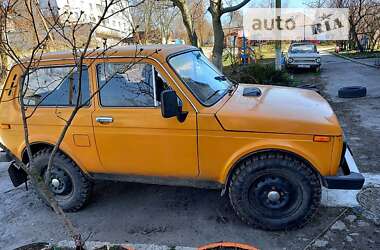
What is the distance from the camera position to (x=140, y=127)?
338 cm

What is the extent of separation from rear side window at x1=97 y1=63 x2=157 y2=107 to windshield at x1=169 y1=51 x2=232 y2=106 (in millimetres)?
319

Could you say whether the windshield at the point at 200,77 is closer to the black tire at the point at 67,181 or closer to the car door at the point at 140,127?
the car door at the point at 140,127

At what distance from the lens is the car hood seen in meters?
3.06

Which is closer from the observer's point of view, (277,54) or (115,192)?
(115,192)

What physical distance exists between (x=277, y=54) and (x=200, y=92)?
1037cm

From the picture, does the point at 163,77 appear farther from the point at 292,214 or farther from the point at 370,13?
the point at 370,13

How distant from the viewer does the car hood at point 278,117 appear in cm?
306

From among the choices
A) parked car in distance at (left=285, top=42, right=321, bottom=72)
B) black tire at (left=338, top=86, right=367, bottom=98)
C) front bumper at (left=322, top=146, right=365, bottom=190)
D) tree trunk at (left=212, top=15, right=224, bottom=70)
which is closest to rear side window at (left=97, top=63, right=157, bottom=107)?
front bumper at (left=322, top=146, right=365, bottom=190)

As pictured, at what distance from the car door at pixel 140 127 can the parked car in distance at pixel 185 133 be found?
1 centimetres

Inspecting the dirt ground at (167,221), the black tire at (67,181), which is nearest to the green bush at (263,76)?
the dirt ground at (167,221)

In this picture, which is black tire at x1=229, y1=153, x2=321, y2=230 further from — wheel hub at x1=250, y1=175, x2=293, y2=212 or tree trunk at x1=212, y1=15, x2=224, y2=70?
tree trunk at x1=212, y1=15, x2=224, y2=70

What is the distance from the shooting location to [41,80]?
379 centimetres

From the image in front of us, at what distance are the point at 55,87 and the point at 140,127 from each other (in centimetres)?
115

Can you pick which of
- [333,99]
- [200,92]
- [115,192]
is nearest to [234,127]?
[200,92]
